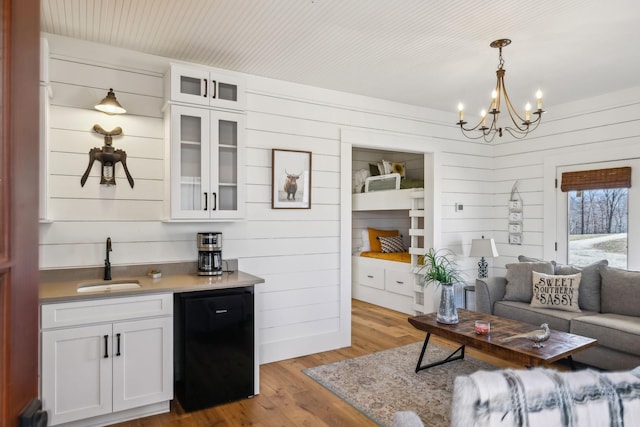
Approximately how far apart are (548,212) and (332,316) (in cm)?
290

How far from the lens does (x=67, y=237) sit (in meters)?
2.89

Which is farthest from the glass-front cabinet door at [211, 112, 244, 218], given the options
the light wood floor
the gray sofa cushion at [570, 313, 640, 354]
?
the gray sofa cushion at [570, 313, 640, 354]

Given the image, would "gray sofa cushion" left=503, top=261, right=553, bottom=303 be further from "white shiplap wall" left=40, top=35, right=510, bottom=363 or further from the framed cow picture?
the framed cow picture

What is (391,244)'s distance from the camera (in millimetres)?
6359

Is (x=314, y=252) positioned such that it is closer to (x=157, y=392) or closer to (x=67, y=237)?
(x=157, y=392)

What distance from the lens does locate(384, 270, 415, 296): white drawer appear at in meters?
5.26

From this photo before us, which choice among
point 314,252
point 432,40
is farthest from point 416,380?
point 432,40

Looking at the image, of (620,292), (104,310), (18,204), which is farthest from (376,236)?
(18,204)

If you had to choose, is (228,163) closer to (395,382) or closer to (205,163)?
(205,163)

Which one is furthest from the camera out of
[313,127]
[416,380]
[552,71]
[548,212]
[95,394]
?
[548,212]

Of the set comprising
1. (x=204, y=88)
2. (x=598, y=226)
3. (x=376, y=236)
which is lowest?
(x=376, y=236)

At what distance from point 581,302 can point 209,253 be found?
3452 mm

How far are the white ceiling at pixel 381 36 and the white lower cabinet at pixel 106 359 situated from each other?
1.86m

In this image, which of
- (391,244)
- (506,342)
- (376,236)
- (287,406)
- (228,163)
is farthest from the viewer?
(376,236)
